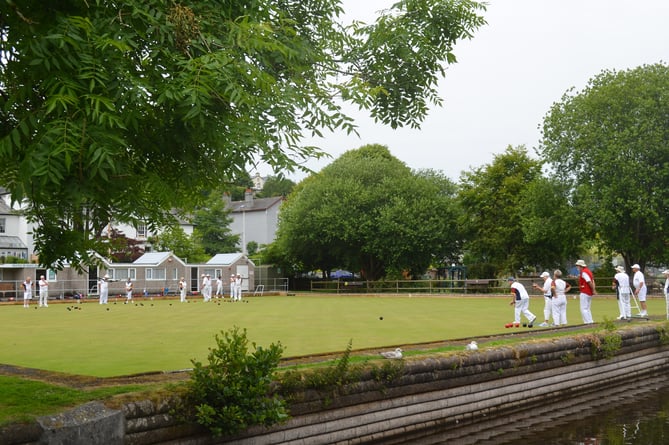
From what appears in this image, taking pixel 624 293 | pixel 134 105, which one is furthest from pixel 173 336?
pixel 624 293

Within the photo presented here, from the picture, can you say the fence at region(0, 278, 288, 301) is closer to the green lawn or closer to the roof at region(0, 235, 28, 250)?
the roof at region(0, 235, 28, 250)

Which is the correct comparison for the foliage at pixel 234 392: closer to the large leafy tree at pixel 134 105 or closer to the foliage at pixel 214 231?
the large leafy tree at pixel 134 105

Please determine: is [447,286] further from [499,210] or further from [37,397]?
[37,397]

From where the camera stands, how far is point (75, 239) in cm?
750

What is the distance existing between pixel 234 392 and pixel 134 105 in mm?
3408

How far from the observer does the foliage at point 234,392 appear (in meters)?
7.40

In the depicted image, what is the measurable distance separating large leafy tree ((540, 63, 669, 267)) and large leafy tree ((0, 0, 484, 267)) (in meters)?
34.7

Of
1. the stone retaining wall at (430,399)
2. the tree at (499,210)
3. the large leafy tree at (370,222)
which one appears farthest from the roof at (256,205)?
the stone retaining wall at (430,399)

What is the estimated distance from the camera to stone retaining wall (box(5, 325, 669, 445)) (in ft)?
22.9

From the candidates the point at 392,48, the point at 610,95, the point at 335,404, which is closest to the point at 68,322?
the point at 335,404

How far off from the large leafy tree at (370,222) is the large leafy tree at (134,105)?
45.5m

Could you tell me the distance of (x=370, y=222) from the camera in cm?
5406

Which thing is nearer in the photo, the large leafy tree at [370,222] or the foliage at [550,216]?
the foliage at [550,216]

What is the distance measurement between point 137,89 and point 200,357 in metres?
8.22
